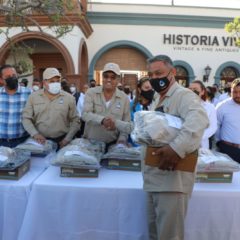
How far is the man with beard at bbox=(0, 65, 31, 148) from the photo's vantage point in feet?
11.7

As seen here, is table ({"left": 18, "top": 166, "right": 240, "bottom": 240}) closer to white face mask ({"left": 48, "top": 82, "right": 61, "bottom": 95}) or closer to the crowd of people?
the crowd of people

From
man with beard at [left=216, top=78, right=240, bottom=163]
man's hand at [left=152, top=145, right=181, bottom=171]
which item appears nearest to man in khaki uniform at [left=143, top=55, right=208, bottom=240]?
man's hand at [left=152, top=145, right=181, bottom=171]

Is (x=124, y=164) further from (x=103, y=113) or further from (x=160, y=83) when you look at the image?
(x=160, y=83)

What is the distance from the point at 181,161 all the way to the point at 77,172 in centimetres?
99

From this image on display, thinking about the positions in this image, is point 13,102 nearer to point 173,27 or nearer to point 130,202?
point 130,202

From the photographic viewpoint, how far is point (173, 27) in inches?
751

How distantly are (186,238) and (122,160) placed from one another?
833mm

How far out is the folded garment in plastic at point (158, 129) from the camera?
2.09 m

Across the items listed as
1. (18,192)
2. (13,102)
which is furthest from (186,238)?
(13,102)

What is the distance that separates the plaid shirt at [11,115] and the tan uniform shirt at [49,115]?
4.0 inches

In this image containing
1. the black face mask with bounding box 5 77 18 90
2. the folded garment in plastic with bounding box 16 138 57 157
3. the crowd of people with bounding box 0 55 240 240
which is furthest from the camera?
the black face mask with bounding box 5 77 18 90

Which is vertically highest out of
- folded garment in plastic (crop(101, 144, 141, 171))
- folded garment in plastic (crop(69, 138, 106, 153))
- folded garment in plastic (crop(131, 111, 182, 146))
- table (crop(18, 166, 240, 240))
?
folded garment in plastic (crop(131, 111, 182, 146))

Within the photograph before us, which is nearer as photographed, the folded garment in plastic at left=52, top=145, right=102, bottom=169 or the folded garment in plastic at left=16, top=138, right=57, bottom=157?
the folded garment in plastic at left=52, top=145, right=102, bottom=169

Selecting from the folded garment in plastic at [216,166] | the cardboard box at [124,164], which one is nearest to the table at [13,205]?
the cardboard box at [124,164]
